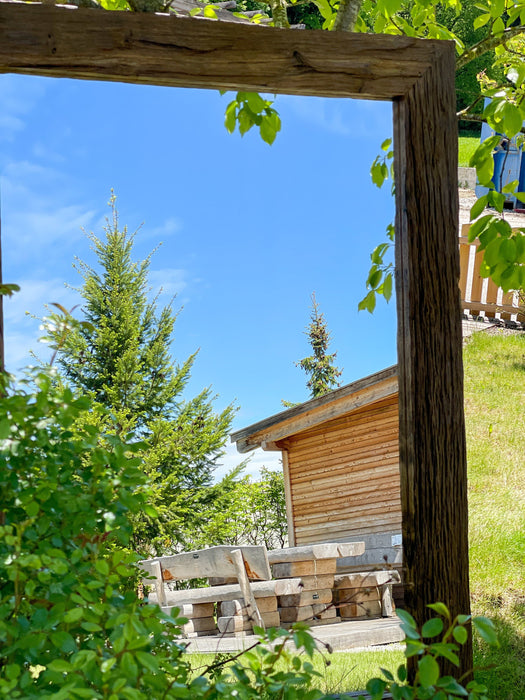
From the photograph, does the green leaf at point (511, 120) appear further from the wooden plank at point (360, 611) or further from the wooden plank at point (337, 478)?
the wooden plank at point (337, 478)

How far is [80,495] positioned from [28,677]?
1.24 feet

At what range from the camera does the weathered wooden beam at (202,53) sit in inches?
74.0

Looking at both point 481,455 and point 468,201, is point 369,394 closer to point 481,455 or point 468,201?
point 481,455

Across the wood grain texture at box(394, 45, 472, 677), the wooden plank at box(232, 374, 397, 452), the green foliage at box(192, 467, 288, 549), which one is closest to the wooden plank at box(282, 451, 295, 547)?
the wooden plank at box(232, 374, 397, 452)

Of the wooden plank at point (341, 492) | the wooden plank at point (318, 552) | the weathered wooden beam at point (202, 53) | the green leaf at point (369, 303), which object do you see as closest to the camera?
the weathered wooden beam at point (202, 53)

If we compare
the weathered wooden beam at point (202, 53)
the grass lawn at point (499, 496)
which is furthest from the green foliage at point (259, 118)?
the grass lawn at point (499, 496)

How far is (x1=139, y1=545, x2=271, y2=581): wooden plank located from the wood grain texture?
7.98 ft

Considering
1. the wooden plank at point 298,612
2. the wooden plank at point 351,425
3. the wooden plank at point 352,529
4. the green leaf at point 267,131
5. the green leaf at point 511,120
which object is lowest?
the wooden plank at point 298,612

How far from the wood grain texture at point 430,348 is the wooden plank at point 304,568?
2318 mm

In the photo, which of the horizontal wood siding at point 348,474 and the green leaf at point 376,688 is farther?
the horizontal wood siding at point 348,474

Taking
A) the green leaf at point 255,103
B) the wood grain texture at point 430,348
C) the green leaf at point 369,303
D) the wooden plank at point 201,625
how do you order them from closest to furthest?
the wood grain texture at point 430,348, the green leaf at point 255,103, the green leaf at point 369,303, the wooden plank at point 201,625

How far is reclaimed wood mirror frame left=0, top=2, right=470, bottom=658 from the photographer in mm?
1965

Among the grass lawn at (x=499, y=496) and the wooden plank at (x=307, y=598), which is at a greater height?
the grass lawn at (x=499, y=496)

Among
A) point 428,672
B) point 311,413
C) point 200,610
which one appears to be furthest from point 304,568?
point 428,672
